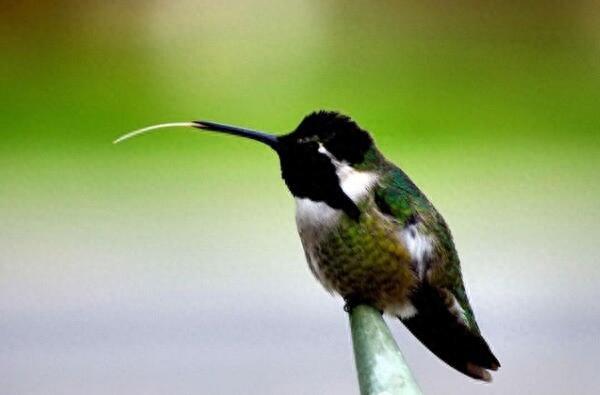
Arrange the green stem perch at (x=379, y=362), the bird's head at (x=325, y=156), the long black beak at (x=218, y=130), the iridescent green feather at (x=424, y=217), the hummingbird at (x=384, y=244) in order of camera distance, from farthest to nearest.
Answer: the iridescent green feather at (x=424, y=217), the hummingbird at (x=384, y=244), the bird's head at (x=325, y=156), the long black beak at (x=218, y=130), the green stem perch at (x=379, y=362)

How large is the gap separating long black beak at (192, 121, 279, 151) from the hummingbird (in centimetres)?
20

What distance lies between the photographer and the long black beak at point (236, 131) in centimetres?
81

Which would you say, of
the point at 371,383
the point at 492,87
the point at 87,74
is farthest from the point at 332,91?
the point at 371,383

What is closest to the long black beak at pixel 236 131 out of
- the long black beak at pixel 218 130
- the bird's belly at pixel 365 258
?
the long black beak at pixel 218 130

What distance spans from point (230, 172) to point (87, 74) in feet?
4.08

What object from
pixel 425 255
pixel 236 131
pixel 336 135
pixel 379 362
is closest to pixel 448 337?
pixel 425 255

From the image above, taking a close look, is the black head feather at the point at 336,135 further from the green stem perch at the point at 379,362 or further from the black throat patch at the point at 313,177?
the green stem perch at the point at 379,362

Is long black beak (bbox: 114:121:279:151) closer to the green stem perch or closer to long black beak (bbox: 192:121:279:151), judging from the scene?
long black beak (bbox: 192:121:279:151)

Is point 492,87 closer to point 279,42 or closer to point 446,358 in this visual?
point 279,42

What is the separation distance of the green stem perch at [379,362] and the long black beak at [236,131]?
209 millimetres

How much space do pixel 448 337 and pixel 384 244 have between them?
155 millimetres

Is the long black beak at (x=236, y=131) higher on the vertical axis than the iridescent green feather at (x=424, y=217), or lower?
lower

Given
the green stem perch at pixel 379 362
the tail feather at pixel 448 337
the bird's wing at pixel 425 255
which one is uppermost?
the bird's wing at pixel 425 255

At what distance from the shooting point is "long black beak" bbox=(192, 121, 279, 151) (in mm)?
807
